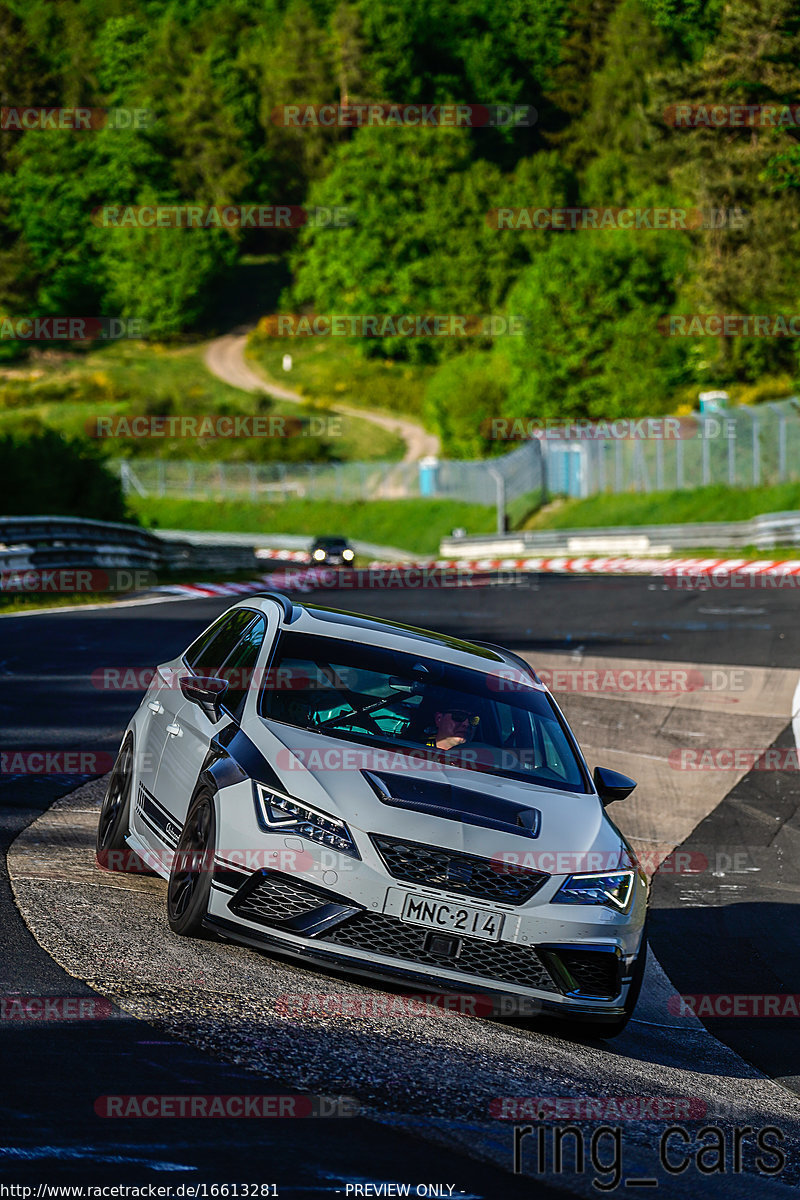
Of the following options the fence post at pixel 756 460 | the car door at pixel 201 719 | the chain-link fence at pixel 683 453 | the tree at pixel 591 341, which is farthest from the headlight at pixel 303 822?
the tree at pixel 591 341

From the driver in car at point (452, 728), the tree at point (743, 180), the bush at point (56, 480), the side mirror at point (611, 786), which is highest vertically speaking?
the tree at point (743, 180)

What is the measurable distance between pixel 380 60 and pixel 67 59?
110 ft

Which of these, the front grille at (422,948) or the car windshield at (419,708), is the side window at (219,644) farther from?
the front grille at (422,948)

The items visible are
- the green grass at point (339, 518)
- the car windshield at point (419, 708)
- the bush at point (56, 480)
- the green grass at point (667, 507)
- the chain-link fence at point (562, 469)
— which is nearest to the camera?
the car windshield at point (419, 708)

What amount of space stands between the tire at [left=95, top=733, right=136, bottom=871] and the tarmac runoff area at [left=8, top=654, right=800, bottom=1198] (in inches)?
4.5

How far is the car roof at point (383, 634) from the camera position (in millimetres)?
7395

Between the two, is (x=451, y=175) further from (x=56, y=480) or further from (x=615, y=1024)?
(x=615, y=1024)

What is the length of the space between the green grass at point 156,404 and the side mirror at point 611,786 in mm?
71318

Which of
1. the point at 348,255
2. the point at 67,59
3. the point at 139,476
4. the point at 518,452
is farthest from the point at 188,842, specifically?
the point at 67,59

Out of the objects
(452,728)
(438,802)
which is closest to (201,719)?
(452,728)

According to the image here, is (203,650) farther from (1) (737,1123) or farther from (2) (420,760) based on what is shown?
(1) (737,1123)

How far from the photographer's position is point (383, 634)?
7543 mm

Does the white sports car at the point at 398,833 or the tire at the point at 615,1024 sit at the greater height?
the white sports car at the point at 398,833

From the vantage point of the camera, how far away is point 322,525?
7094cm
